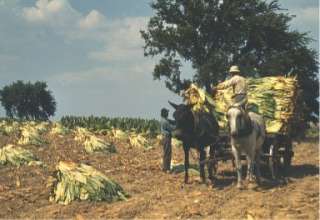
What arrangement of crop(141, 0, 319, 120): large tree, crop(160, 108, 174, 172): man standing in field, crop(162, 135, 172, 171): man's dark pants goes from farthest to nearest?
crop(141, 0, 319, 120): large tree
crop(162, 135, 172, 171): man's dark pants
crop(160, 108, 174, 172): man standing in field

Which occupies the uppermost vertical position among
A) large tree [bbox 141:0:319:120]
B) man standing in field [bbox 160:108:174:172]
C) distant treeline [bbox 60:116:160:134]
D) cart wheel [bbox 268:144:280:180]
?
large tree [bbox 141:0:319:120]

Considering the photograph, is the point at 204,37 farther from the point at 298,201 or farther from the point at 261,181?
the point at 298,201

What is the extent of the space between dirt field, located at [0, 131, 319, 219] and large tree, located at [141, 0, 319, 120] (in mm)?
22915

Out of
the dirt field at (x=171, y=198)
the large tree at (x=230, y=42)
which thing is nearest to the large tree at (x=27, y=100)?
the large tree at (x=230, y=42)

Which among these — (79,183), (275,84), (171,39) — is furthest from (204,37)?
(79,183)

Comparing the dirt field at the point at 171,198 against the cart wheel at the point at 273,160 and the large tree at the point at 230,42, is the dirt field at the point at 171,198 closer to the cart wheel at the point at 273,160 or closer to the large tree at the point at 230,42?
the cart wheel at the point at 273,160

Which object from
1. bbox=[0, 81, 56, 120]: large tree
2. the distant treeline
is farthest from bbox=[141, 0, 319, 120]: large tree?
bbox=[0, 81, 56, 120]: large tree

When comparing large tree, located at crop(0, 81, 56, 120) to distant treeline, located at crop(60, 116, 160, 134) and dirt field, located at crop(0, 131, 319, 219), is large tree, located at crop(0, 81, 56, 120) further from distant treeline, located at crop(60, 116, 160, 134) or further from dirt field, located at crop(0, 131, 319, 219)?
dirt field, located at crop(0, 131, 319, 219)

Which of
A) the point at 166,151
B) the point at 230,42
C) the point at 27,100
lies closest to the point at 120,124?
the point at 230,42

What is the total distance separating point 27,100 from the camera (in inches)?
4552

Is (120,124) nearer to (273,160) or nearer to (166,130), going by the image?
(166,130)

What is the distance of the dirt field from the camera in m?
11.1

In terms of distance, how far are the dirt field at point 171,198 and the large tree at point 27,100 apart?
9842cm

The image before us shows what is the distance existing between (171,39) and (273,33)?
7.97 metres
